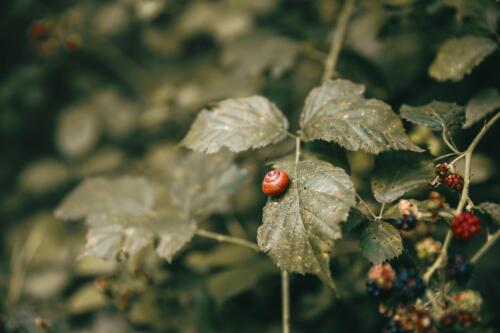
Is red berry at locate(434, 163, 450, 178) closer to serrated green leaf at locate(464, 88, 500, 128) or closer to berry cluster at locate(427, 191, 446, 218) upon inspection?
berry cluster at locate(427, 191, 446, 218)

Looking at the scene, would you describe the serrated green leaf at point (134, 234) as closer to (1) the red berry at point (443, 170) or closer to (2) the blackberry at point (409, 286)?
(2) the blackberry at point (409, 286)

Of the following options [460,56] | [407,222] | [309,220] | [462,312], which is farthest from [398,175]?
[460,56]

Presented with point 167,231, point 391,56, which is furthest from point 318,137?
point 391,56

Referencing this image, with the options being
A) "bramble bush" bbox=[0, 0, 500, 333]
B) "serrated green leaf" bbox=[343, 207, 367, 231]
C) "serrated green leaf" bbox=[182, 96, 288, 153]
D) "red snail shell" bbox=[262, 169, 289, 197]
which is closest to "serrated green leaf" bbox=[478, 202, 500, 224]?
"bramble bush" bbox=[0, 0, 500, 333]

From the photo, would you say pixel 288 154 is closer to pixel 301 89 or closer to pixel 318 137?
pixel 318 137

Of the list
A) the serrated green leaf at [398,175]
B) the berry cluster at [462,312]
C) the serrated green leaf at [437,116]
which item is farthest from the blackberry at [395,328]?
the serrated green leaf at [437,116]
